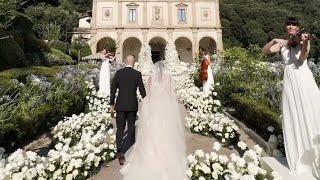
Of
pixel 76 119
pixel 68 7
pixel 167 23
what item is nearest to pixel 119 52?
pixel 167 23

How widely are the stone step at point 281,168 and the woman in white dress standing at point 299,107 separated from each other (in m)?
0.07

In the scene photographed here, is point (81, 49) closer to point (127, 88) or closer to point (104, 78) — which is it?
point (104, 78)

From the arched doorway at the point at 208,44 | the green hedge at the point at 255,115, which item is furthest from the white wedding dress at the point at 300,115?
the arched doorway at the point at 208,44

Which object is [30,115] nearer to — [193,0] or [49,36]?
[49,36]

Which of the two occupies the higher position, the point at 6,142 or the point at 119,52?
the point at 119,52

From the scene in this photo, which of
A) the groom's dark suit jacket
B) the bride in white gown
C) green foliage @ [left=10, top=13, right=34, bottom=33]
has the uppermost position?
green foliage @ [left=10, top=13, right=34, bottom=33]

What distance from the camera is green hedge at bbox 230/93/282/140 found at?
20.2 ft

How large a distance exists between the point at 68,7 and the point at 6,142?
45789mm

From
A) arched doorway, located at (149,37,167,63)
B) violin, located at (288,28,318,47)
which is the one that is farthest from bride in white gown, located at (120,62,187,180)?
arched doorway, located at (149,37,167,63)

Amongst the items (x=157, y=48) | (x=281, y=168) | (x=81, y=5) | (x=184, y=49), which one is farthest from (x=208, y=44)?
(x=281, y=168)

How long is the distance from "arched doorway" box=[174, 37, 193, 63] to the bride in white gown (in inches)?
1438

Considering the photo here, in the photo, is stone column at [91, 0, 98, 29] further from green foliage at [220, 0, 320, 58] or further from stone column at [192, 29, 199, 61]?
green foliage at [220, 0, 320, 58]

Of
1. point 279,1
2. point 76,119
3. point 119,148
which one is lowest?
point 119,148

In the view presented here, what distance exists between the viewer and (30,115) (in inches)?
258
